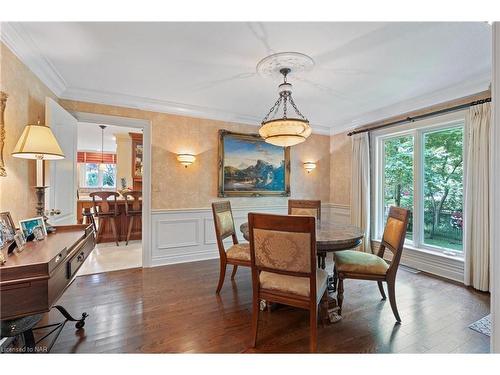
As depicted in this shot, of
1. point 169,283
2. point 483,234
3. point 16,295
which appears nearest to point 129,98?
point 169,283

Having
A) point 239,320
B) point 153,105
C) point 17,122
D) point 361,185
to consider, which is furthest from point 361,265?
point 153,105

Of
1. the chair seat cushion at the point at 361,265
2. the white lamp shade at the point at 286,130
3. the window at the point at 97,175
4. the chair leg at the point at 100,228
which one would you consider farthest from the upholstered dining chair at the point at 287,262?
the window at the point at 97,175

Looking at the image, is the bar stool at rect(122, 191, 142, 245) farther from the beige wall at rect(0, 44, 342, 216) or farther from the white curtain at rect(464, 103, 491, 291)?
the white curtain at rect(464, 103, 491, 291)

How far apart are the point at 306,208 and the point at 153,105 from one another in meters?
2.73

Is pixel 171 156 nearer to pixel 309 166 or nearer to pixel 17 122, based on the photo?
pixel 17 122

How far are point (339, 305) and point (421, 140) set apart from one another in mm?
2792

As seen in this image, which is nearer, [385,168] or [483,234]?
[483,234]

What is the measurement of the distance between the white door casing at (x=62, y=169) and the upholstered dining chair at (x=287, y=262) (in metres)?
2.26

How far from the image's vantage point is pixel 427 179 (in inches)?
138

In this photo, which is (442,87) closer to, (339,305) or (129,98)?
(339,305)

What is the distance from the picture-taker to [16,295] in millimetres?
1128

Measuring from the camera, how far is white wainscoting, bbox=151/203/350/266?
12.0ft

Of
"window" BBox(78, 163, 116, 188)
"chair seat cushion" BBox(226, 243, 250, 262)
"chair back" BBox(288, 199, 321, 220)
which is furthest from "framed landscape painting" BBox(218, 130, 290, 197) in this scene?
"window" BBox(78, 163, 116, 188)

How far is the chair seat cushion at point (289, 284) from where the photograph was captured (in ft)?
5.72
